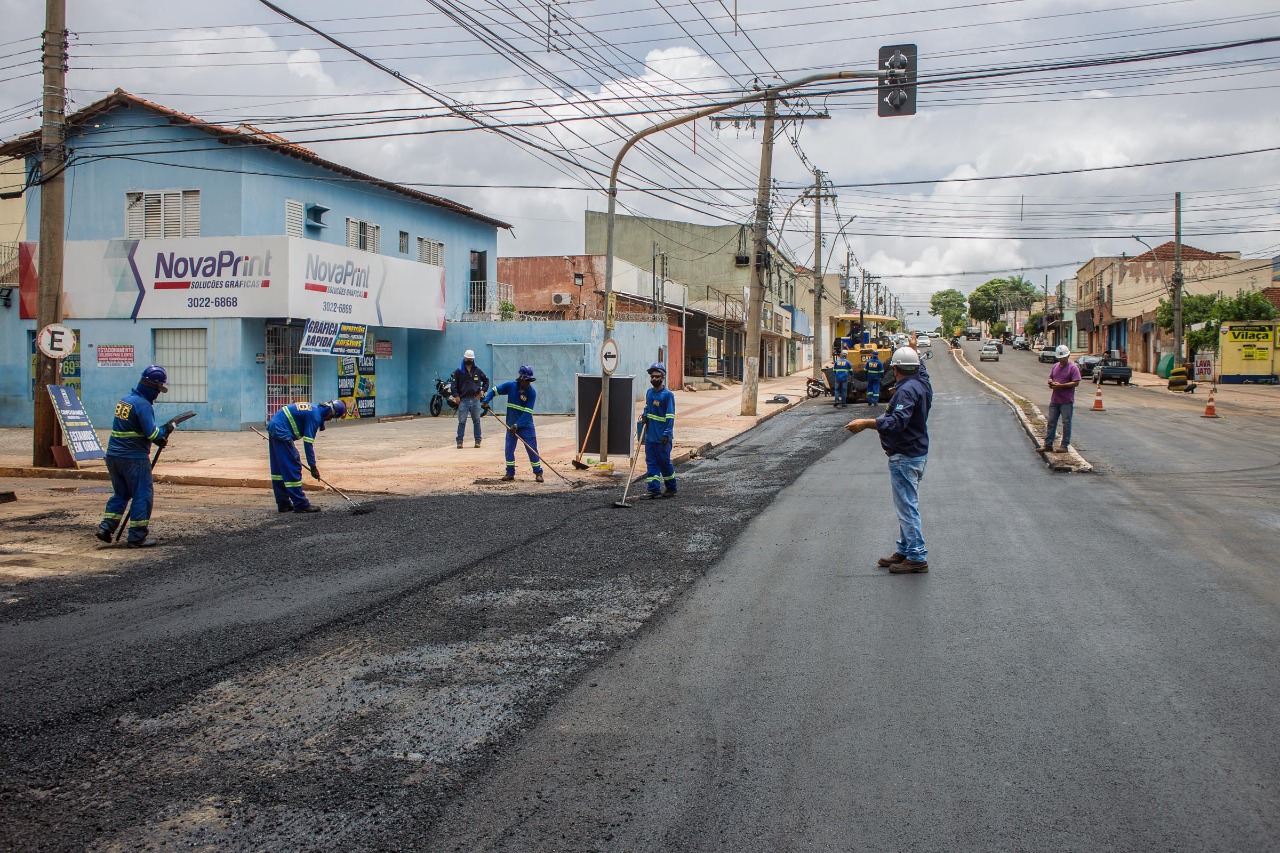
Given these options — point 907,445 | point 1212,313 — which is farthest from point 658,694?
point 1212,313

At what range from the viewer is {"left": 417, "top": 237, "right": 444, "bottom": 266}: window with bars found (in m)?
29.9

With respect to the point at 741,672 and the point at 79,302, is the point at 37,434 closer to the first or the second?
the point at 79,302

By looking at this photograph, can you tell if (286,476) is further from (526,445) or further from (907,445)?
(907,445)

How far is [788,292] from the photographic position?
72562 mm

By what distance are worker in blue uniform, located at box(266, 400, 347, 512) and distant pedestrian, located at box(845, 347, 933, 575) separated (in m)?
6.54

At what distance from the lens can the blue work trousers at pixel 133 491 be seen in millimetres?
9508

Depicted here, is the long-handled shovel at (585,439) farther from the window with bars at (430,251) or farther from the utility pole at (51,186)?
the window with bars at (430,251)

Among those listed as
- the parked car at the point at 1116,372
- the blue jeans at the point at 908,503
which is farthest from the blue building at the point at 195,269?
the parked car at the point at 1116,372

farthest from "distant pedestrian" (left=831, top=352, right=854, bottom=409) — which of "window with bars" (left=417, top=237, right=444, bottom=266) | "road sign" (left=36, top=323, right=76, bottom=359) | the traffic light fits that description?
"road sign" (left=36, top=323, right=76, bottom=359)

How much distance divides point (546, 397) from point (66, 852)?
82.1 feet

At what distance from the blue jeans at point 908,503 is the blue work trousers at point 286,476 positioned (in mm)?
7073

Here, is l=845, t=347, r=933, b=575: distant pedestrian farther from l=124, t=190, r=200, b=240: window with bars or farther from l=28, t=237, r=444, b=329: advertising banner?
l=124, t=190, r=200, b=240: window with bars

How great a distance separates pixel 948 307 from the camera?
17338 cm

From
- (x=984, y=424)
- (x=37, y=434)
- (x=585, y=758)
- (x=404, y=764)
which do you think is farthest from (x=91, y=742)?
(x=984, y=424)
